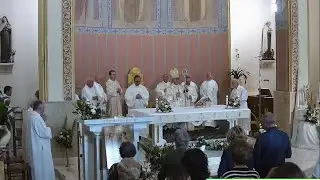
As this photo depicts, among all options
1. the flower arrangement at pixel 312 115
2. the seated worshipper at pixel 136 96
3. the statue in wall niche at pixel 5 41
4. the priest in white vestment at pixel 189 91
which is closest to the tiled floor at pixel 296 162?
the flower arrangement at pixel 312 115

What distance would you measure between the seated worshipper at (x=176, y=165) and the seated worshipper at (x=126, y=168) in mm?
355

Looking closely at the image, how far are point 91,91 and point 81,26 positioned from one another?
1.87m

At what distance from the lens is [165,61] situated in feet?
49.0

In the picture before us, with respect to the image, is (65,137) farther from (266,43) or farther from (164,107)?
(266,43)

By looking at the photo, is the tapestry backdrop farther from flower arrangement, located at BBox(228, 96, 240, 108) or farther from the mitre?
flower arrangement, located at BBox(228, 96, 240, 108)

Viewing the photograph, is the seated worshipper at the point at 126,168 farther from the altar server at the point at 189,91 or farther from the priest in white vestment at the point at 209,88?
the priest in white vestment at the point at 209,88

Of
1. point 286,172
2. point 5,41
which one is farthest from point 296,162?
point 5,41

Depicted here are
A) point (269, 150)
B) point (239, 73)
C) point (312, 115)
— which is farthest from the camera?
point (239, 73)

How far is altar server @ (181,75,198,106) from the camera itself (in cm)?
1395

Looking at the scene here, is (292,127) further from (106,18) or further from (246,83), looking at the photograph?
(106,18)

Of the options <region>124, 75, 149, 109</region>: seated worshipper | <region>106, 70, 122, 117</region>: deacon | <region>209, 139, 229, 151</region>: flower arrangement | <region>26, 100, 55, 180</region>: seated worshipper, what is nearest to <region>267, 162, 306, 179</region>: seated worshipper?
<region>26, 100, 55, 180</region>: seated worshipper

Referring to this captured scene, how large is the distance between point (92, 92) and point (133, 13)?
2.89 meters

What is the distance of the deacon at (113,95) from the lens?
13273 mm

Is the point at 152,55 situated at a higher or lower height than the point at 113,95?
higher
